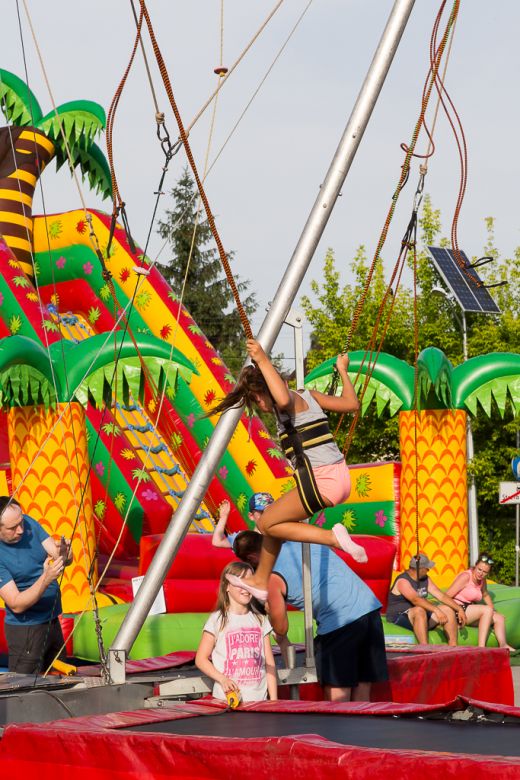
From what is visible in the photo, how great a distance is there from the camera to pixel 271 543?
17.4 feet

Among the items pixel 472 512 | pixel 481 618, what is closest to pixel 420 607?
pixel 481 618

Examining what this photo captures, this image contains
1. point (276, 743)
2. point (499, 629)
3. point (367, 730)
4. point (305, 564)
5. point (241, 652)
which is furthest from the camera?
point (499, 629)

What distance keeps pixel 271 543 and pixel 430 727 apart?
1.09 meters

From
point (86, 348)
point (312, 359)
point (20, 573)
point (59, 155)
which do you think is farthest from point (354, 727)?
point (312, 359)

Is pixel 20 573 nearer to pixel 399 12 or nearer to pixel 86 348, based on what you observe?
pixel 399 12

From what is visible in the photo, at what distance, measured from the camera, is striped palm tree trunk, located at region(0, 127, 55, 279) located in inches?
557

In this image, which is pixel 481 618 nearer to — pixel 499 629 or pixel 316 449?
pixel 499 629

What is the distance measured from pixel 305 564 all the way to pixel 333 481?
69 centimetres

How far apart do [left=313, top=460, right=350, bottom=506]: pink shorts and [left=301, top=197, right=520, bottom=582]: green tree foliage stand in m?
18.5

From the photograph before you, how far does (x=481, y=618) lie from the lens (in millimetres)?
10844

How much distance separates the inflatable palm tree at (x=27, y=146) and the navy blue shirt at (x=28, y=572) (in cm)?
776

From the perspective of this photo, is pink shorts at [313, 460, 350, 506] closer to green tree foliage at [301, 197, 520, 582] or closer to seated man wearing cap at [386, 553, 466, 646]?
seated man wearing cap at [386, 553, 466, 646]

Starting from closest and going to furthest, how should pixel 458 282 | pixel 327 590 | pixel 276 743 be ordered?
pixel 276 743 < pixel 327 590 < pixel 458 282

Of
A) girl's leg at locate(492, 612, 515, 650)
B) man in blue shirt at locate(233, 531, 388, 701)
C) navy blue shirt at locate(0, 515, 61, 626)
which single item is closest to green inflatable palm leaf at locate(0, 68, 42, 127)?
girl's leg at locate(492, 612, 515, 650)
